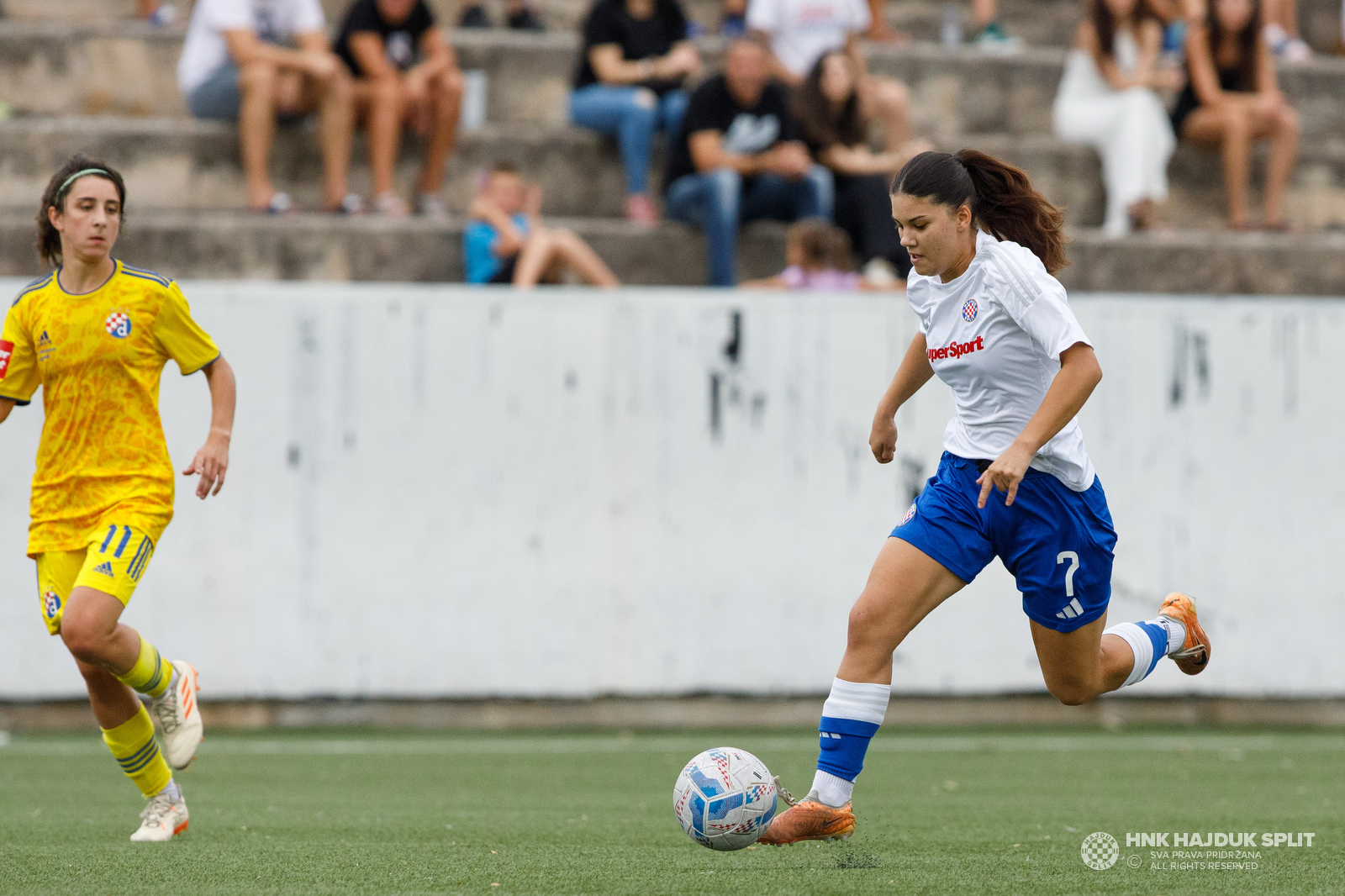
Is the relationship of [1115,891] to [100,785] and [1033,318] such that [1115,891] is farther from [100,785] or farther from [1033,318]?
[100,785]

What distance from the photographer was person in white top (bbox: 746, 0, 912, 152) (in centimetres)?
1155

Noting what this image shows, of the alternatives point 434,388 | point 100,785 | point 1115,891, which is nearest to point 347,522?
point 434,388

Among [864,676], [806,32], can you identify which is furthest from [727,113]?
[864,676]

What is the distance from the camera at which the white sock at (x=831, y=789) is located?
4.57 metres

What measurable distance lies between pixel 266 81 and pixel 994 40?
6.50 metres

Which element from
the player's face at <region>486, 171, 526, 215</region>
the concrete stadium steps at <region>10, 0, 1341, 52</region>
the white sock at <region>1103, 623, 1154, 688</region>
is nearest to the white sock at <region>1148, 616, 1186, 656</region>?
the white sock at <region>1103, 623, 1154, 688</region>

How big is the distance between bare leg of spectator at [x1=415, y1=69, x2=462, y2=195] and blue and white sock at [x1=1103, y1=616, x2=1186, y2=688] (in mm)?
7027

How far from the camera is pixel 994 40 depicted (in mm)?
13828

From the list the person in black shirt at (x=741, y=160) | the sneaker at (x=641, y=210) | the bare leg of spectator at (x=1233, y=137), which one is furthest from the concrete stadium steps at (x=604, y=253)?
the bare leg of spectator at (x=1233, y=137)

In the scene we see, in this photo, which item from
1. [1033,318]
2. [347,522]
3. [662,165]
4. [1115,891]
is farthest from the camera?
[662,165]

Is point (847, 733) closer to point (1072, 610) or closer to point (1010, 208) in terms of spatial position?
point (1072, 610)

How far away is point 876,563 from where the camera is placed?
4688 millimetres

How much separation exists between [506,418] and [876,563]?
4.64 m

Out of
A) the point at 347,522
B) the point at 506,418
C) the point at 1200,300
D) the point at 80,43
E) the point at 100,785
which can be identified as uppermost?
the point at 80,43
